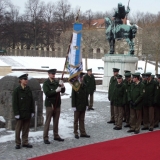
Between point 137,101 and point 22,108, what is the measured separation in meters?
3.76

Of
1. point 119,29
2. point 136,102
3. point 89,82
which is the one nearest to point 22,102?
point 136,102

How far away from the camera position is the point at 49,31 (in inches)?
3184

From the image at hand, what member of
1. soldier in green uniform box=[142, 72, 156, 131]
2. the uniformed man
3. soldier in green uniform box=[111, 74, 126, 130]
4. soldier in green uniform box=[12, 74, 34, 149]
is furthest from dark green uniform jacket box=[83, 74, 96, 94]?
soldier in green uniform box=[12, 74, 34, 149]

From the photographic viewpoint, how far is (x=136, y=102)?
401 inches

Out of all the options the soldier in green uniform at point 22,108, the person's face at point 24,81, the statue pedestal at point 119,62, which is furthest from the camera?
the statue pedestal at point 119,62

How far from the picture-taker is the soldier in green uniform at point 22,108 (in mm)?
8312

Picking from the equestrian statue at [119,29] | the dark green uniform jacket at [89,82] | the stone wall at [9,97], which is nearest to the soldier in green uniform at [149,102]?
the stone wall at [9,97]

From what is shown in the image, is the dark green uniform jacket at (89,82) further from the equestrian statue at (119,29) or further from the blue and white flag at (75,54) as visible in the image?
the equestrian statue at (119,29)

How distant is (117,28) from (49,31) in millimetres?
60475

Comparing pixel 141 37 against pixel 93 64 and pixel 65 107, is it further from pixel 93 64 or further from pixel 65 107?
pixel 65 107

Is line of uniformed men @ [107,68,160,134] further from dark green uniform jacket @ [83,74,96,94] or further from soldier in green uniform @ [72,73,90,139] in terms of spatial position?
dark green uniform jacket @ [83,74,96,94]

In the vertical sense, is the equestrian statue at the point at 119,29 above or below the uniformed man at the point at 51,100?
above

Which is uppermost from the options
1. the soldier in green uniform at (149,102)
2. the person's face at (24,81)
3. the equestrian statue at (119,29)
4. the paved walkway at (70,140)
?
the equestrian statue at (119,29)

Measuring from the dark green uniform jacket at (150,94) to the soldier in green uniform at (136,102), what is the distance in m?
0.51
